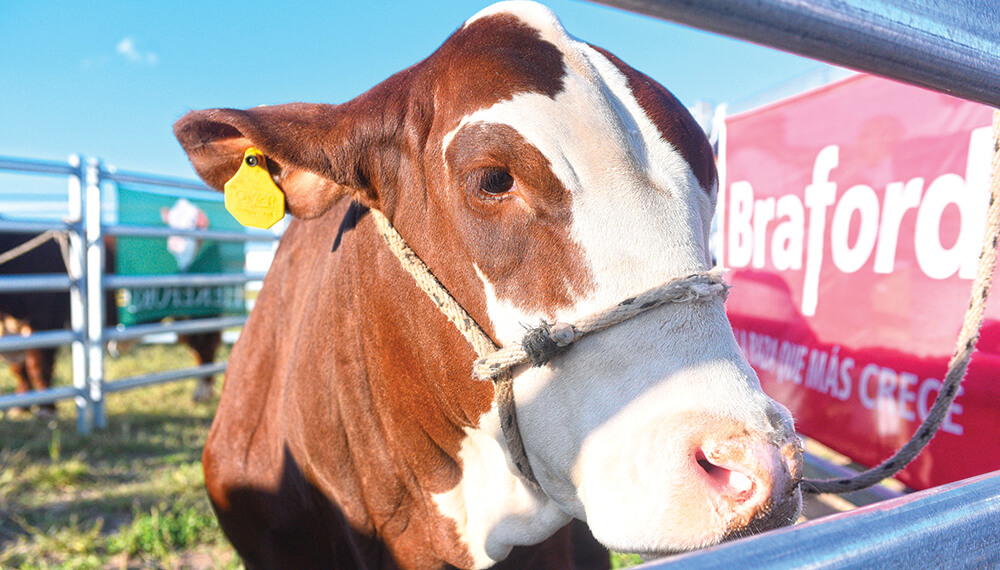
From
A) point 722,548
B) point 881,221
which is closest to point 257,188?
point 722,548

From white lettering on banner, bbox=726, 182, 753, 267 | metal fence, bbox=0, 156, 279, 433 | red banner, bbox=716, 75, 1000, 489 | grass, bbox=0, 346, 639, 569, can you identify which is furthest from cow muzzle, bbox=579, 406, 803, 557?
metal fence, bbox=0, 156, 279, 433

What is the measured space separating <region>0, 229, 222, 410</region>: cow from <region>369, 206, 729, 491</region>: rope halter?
663 cm

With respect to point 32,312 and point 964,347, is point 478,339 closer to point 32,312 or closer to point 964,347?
point 964,347

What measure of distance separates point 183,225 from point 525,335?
23.7 feet

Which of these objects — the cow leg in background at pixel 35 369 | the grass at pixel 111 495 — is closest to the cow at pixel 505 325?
the grass at pixel 111 495

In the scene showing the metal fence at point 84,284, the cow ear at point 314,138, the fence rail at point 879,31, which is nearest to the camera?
the fence rail at point 879,31

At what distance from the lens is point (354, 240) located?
70.6 inches

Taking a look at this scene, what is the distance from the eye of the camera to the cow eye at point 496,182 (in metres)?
1.27

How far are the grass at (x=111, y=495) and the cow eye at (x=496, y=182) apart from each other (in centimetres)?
233

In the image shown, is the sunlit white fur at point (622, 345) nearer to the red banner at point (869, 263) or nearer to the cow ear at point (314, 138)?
the cow ear at point (314, 138)

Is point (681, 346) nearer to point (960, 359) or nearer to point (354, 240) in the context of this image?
point (960, 359)

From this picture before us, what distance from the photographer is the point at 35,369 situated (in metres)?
6.82

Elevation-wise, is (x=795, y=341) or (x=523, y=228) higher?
(x=523, y=228)

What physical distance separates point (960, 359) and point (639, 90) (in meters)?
0.82
